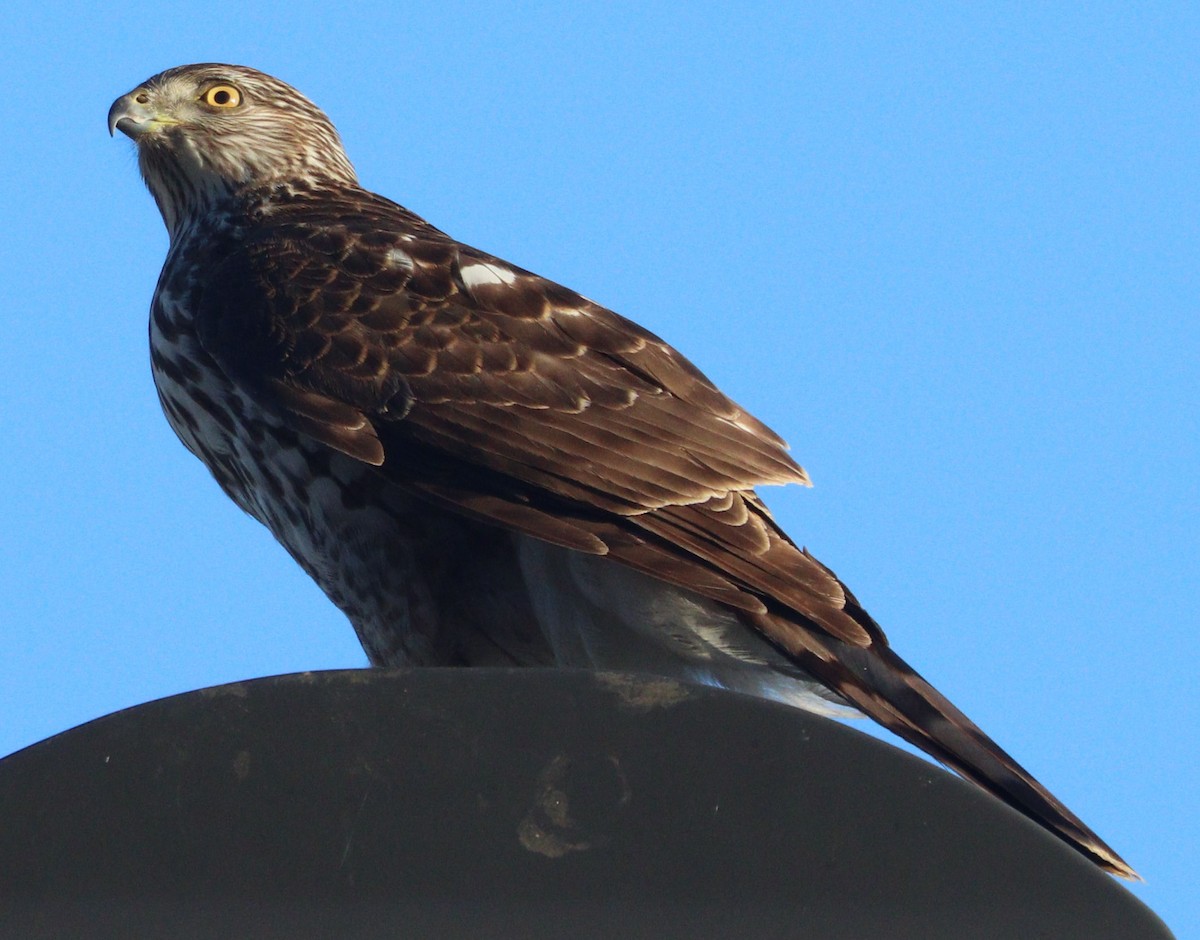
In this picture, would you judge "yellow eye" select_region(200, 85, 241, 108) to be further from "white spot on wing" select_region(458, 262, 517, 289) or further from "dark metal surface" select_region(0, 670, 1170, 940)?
"dark metal surface" select_region(0, 670, 1170, 940)

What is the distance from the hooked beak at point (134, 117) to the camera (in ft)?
19.4

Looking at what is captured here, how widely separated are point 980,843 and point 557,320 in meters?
2.86

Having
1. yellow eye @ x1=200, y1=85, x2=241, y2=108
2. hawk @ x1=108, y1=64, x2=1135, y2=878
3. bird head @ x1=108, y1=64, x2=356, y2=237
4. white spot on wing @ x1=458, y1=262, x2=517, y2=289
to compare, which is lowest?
hawk @ x1=108, y1=64, x2=1135, y2=878

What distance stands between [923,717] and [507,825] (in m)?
1.83

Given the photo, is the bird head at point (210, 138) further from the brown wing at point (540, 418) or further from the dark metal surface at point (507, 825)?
the dark metal surface at point (507, 825)

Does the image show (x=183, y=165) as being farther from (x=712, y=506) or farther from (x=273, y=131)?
(x=712, y=506)

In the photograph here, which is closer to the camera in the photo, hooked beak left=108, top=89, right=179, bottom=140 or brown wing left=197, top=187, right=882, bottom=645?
brown wing left=197, top=187, right=882, bottom=645

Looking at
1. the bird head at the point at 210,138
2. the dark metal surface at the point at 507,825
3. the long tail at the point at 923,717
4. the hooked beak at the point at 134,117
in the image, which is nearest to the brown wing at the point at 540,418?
the long tail at the point at 923,717

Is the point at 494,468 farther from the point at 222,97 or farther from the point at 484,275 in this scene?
the point at 222,97

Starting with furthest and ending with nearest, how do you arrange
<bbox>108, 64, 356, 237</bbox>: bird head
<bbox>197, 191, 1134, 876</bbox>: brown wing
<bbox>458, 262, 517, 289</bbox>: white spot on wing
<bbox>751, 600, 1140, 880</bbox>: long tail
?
1. <bbox>108, 64, 356, 237</bbox>: bird head
2. <bbox>458, 262, 517, 289</bbox>: white spot on wing
3. <bbox>197, 191, 1134, 876</bbox>: brown wing
4. <bbox>751, 600, 1140, 880</bbox>: long tail

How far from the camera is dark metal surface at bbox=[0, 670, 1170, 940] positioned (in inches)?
79.2

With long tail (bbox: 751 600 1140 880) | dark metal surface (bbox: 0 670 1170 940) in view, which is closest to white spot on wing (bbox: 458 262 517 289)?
long tail (bbox: 751 600 1140 880)

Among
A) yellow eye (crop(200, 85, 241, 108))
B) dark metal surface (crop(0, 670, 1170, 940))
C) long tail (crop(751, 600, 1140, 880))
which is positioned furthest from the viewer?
yellow eye (crop(200, 85, 241, 108))

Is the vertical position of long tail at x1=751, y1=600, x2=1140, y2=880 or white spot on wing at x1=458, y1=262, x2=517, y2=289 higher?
white spot on wing at x1=458, y1=262, x2=517, y2=289
